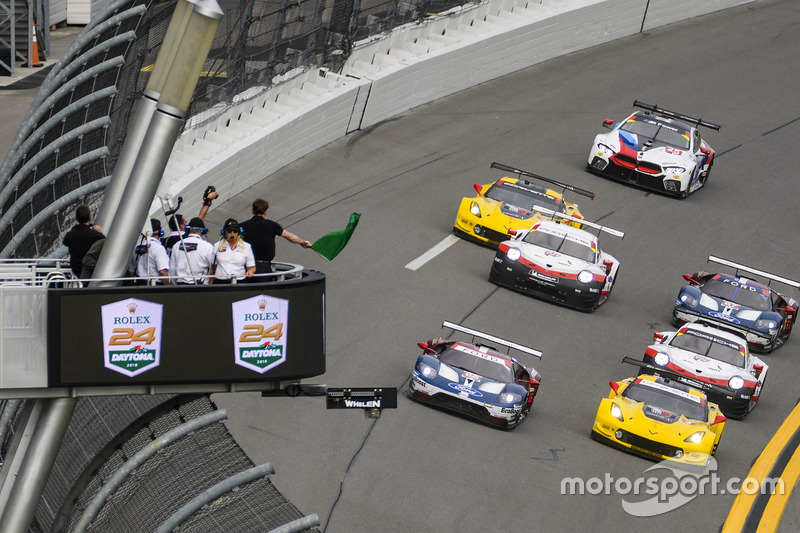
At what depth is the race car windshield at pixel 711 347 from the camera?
66.7ft

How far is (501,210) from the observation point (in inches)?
956

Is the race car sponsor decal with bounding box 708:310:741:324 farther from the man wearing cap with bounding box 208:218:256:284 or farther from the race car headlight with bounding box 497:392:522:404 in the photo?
the man wearing cap with bounding box 208:218:256:284

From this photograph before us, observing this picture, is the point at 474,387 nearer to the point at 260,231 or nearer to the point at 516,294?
the point at 516,294

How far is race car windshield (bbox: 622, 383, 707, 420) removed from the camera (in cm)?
1817

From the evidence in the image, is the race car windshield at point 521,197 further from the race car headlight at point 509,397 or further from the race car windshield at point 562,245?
the race car headlight at point 509,397

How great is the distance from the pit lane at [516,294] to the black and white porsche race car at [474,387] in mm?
229

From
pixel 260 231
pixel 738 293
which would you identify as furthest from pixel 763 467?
pixel 260 231

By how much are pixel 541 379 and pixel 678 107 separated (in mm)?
16363

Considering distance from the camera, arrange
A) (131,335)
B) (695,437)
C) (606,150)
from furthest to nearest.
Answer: (606,150)
(695,437)
(131,335)

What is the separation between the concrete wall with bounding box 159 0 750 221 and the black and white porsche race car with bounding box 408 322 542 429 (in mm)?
5402

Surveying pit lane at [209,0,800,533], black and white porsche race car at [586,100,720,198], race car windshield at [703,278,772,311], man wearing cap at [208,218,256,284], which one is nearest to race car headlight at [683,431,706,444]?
pit lane at [209,0,800,533]

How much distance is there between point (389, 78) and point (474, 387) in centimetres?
1320

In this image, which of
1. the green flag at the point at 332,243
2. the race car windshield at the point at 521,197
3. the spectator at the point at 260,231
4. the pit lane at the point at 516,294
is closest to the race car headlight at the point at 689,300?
the pit lane at the point at 516,294

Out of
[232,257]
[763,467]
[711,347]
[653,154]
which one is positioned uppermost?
[653,154]
